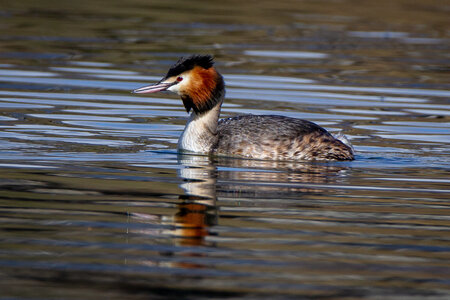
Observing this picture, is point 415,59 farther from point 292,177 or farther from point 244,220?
point 244,220

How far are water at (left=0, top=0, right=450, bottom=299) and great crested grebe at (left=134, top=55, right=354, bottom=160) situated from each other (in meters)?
0.20

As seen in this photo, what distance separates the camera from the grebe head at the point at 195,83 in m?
10.9

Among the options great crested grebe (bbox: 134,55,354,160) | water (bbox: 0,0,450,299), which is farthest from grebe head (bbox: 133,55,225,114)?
water (bbox: 0,0,450,299)

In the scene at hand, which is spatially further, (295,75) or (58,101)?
(295,75)

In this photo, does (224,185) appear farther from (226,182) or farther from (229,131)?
(229,131)

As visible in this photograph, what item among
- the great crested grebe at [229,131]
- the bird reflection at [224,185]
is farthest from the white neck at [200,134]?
the bird reflection at [224,185]

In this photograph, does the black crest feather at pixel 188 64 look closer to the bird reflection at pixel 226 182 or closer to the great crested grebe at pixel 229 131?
the great crested grebe at pixel 229 131

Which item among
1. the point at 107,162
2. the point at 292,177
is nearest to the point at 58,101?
the point at 107,162

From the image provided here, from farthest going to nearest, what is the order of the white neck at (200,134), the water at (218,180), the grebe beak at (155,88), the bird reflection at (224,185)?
the white neck at (200,134), the grebe beak at (155,88), the bird reflection at (224,185), the water at (218,180)

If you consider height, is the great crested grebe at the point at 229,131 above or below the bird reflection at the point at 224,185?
above

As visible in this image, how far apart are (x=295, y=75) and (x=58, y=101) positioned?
481cm

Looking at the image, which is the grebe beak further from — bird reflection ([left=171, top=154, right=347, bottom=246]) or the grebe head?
bird reflection ([left=171, top=154, right=347, bottom=246])

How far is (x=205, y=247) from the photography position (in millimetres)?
6738

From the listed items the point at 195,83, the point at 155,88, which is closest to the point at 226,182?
the point at 155,88
